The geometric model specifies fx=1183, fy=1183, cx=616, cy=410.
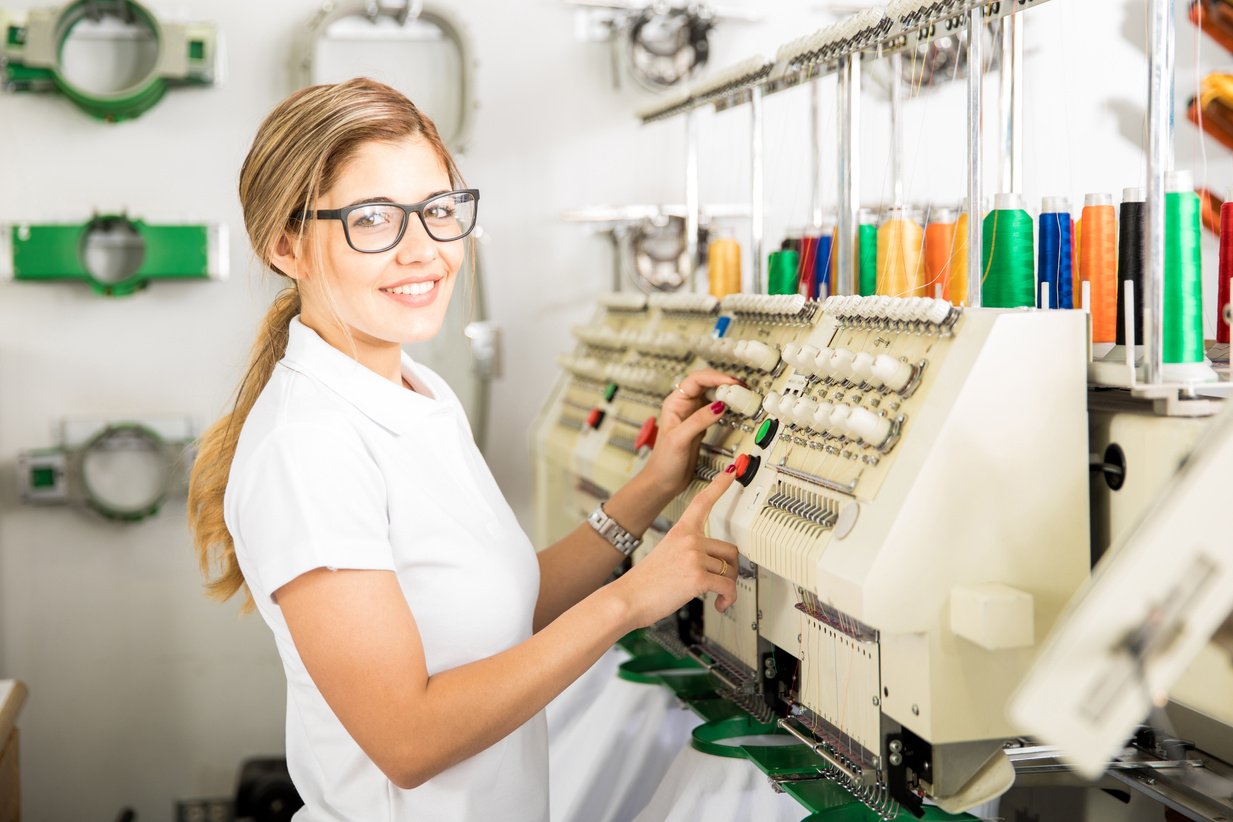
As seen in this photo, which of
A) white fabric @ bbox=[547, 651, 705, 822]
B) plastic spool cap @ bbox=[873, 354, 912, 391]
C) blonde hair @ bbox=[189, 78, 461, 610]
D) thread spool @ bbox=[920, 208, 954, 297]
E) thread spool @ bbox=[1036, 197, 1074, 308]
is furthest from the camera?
white fabric @ bbox=[547, 651, 705, 822]

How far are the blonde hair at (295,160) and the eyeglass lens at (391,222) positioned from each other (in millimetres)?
60

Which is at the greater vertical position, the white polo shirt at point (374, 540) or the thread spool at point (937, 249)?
the thread spool at point (937, 249)

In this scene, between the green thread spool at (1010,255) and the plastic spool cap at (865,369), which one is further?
the green thread spool at (1010,255)

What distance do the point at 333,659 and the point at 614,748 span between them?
104cm

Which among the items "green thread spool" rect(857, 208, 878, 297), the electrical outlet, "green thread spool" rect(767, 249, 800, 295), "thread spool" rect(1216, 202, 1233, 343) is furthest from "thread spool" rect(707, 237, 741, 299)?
the electrical outlet

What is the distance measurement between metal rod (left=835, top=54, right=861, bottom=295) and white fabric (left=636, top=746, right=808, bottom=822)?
0.79m

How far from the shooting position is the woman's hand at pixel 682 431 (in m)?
1.84

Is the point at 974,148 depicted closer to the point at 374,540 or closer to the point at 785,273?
the point at 785,273

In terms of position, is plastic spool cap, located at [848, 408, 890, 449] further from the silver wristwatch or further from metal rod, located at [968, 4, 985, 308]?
the silver wristwatch

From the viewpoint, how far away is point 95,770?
3400 millimetres

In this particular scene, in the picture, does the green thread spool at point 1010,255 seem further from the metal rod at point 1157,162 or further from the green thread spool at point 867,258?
the green thread spool at point 867,258

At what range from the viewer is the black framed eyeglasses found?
1.44 m

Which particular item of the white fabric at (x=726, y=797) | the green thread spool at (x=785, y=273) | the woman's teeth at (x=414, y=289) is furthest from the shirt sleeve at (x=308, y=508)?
the green thread spool at (x=785, y=273)

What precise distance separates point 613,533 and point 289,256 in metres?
0.71
